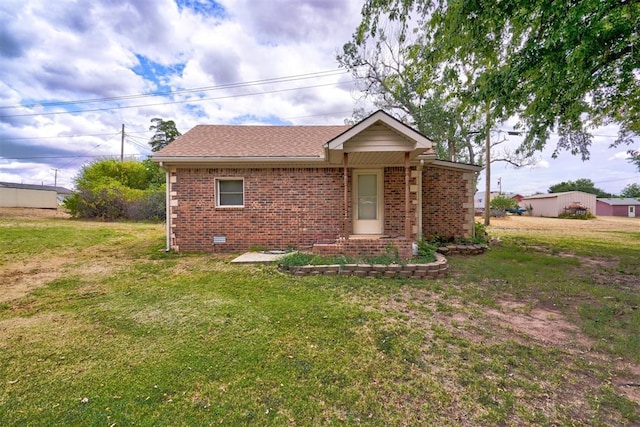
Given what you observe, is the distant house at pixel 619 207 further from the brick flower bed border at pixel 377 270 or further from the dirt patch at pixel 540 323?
the dirt patch at pixel 540 323

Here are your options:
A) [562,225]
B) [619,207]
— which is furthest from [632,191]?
[562,225]

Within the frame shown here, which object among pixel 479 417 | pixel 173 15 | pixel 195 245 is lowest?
pixel 479 417

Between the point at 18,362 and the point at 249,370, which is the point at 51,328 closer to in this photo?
the point at 18,362

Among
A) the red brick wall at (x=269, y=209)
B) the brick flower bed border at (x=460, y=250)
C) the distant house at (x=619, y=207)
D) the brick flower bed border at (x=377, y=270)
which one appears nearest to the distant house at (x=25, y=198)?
the red brick wall at (x=269, y=209)

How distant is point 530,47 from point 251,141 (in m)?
7.83

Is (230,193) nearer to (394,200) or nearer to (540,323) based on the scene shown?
(394,200)

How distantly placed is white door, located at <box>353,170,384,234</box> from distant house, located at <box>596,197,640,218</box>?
59862 millimetres

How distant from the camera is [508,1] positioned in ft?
17.3

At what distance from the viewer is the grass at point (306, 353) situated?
227cm

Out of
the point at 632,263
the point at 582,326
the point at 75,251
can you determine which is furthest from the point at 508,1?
the point at 75,251

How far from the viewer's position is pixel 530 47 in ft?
18.4

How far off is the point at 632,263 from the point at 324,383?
9.86m

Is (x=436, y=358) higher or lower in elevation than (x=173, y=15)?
lower

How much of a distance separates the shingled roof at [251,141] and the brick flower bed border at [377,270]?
3461mm
